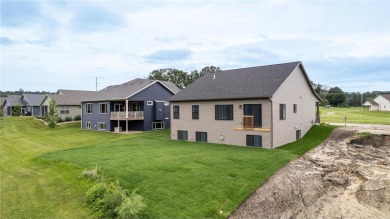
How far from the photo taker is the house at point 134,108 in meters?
32.8

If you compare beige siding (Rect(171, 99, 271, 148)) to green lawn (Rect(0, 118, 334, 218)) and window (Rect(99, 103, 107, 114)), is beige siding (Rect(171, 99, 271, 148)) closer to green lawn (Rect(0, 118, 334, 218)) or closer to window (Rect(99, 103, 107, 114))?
green lawn (Rect(0, 118, 334, 218))

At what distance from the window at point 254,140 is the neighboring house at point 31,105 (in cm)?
4664

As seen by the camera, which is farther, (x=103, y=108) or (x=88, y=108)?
(x=88, y=108)

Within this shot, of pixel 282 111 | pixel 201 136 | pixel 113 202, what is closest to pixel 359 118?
pixel 282 111

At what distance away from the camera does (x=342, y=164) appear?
622 inches

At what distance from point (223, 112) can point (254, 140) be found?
357cm

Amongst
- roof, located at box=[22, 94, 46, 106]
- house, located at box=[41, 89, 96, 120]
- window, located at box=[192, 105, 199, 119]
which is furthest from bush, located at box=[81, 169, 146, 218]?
roof, located at box=[22, 94, 46, 106]

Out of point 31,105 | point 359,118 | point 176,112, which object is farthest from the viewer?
point 31,105

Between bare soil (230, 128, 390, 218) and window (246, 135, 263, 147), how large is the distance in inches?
137

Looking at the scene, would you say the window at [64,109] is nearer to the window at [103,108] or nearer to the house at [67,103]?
the house at [67,103]

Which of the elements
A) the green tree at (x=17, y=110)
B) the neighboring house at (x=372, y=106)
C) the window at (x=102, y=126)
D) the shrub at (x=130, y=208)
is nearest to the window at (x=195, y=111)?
the shrub at (x=130, y=208)

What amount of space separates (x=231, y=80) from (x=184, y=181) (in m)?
14.2

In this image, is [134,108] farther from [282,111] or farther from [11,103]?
[11,103]

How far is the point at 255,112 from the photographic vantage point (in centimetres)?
2017
